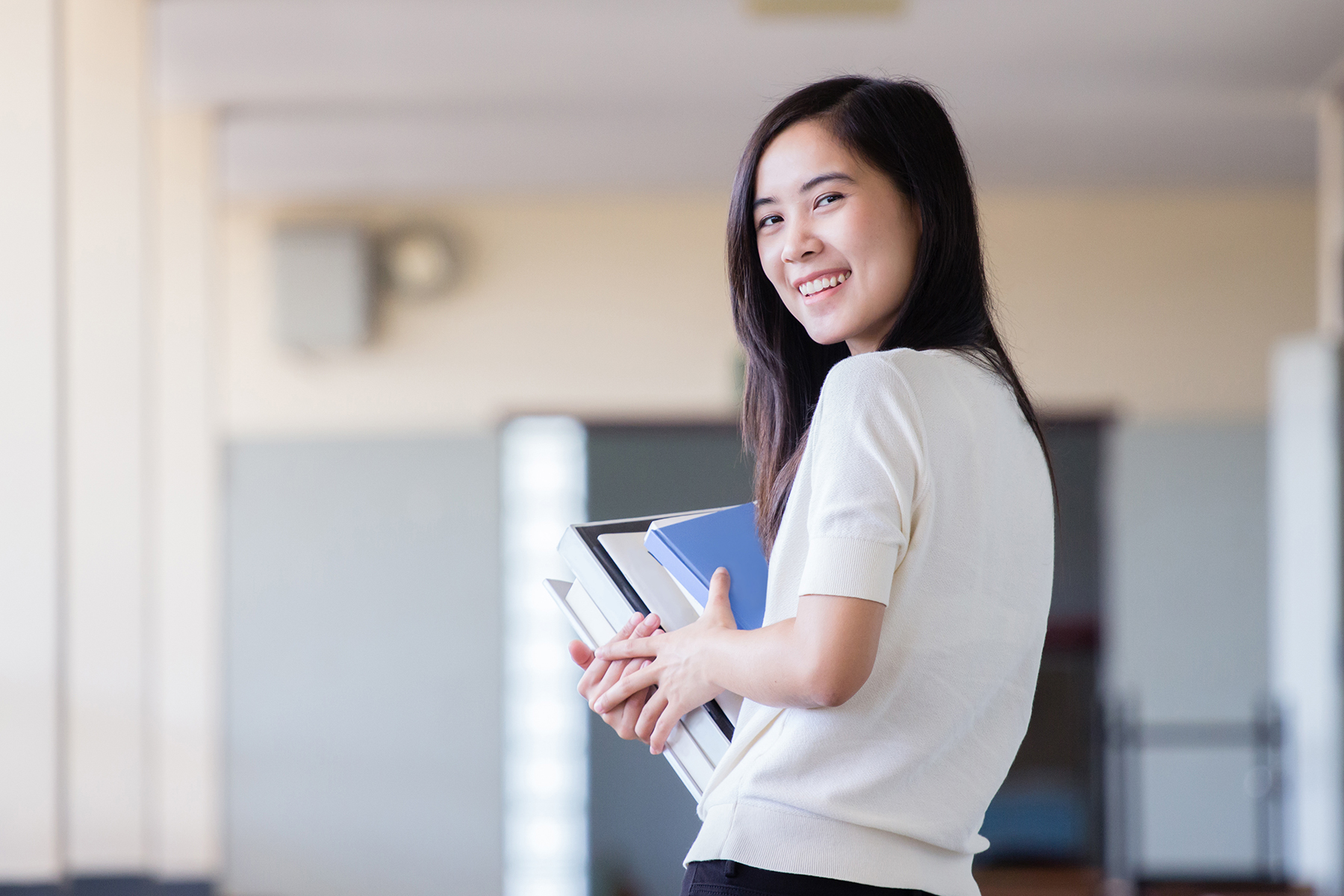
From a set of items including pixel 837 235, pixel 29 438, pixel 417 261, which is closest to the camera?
pixel 837 235

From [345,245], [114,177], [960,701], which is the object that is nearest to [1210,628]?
[345,245]

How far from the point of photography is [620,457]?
724 centimetres

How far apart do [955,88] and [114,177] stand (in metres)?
2.55

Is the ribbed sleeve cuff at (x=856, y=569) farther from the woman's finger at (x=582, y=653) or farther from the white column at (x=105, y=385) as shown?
the white column at (x=105, y=385)

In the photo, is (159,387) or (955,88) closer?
(955,88)

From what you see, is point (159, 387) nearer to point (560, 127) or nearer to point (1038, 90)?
point (560, 127)

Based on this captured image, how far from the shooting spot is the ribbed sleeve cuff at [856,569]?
0.84m

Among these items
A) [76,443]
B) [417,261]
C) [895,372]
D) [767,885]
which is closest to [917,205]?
[895,372]

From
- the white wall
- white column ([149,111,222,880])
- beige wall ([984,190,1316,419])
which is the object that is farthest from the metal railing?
the white wall

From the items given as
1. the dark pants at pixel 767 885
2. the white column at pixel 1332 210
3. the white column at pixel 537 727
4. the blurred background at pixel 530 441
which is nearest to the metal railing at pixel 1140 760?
the blurred background at pixel 530 441

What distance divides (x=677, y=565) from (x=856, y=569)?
0.22 m

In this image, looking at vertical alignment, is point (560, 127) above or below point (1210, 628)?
above

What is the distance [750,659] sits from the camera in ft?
2.93

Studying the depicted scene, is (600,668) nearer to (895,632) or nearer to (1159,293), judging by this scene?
(895,632)
